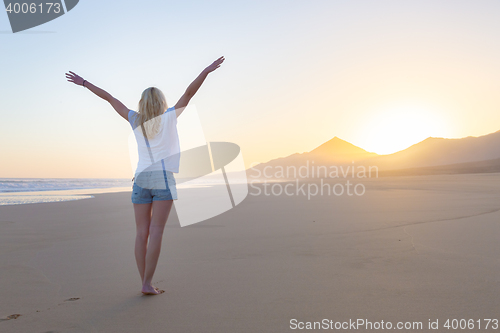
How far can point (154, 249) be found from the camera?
8.32 ft

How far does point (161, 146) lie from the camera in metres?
2.59

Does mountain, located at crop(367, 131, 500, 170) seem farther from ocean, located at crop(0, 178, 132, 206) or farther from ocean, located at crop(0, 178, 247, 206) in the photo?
ocean, located at crop(0, 178, 132, 206)

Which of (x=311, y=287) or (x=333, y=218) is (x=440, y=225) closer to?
(x=333, y=218)

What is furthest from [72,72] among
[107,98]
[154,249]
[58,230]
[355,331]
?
[58,230]

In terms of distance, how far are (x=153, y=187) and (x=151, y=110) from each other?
56cm

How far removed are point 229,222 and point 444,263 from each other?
11.4ft

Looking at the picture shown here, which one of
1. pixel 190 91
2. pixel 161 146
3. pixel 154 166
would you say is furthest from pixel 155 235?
pixel 190 91

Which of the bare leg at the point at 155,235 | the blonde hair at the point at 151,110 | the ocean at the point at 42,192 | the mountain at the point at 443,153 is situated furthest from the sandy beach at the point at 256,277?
the mountain at the point at 443,153

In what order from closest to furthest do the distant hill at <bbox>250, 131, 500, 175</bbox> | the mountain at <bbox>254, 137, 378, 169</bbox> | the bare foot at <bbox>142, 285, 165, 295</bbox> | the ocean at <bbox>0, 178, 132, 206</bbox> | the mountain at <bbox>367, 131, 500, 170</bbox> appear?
A: 1. the bare foot at <bbox>142, 285, 165, 295</bbox>
2. the ocean at <bbox>0, 178, 132, 206</bbox>
3. the distant hill at <bbox>250, 131, 500, 175</bbox>
4. the mountain at <bbox>367, 131, 500, 170</bbox>
5. the mountain at <bbox>254, 137, 378, 169</bbox>

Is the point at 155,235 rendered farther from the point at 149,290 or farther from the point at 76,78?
the point at 76,78

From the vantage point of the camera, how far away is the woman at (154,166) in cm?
254

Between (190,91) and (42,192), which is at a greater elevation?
(190,91)

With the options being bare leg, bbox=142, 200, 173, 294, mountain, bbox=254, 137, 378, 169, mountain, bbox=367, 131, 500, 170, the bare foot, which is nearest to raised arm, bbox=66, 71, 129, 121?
bare leg, bbox=142, 200, 173, 294

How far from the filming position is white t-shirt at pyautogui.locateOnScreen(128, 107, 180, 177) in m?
2.57
